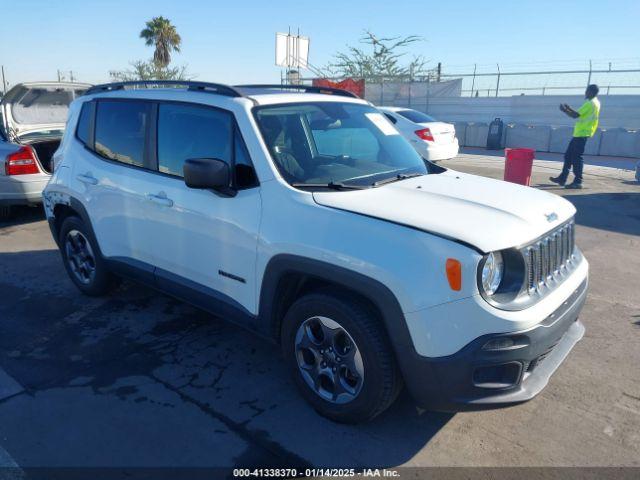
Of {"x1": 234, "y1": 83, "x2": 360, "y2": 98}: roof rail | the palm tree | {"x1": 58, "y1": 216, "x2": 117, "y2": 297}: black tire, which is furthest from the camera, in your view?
the palm tree

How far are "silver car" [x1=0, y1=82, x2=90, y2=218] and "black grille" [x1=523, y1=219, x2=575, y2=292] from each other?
625 centimetres

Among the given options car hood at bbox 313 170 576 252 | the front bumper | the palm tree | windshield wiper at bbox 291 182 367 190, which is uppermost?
the palm tree

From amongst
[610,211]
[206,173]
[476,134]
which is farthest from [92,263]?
[476,134]

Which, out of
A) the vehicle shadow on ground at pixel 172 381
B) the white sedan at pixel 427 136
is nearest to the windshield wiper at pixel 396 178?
the vehicle shadow on ground at pixel 172 381

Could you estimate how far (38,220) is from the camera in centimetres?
817

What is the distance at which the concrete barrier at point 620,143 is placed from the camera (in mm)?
16000

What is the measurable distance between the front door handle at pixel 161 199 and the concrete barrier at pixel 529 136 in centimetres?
1683

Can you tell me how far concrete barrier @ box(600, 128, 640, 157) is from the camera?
16.0 metres

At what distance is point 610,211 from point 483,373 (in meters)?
7.33

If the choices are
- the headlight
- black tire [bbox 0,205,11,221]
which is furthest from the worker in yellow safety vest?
black tire [bbox 0,205,11,221]

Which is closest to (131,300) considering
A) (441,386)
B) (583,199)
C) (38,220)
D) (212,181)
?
(212,181)

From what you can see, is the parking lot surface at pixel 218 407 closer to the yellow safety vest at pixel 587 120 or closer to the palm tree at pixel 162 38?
the yellow safety vest at pixel 587 120

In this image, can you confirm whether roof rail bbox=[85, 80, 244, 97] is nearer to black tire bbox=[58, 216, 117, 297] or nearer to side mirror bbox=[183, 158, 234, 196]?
side mirror bbox=[183, 158, 234, 196]

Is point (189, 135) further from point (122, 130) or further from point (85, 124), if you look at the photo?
point (85, 124)
